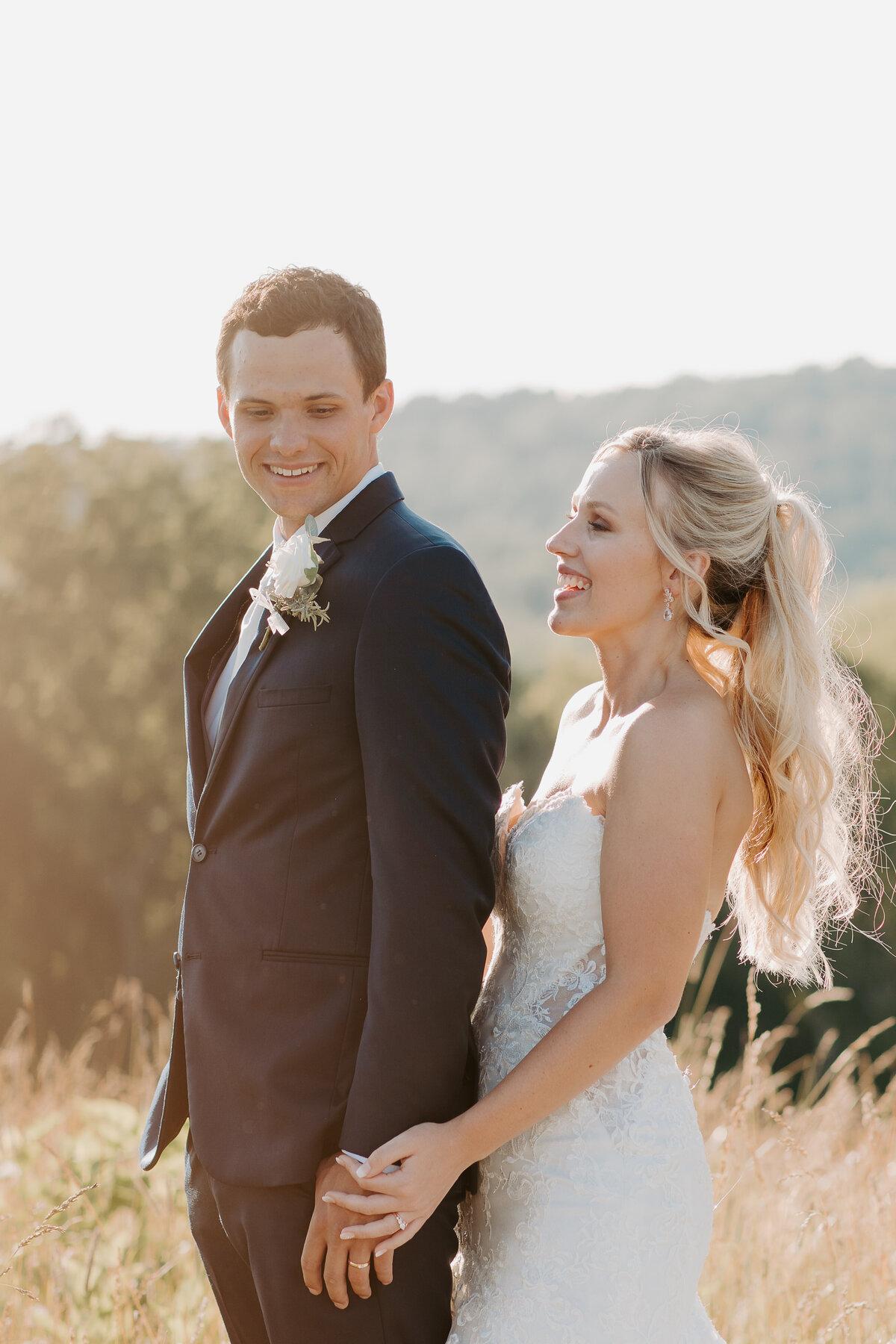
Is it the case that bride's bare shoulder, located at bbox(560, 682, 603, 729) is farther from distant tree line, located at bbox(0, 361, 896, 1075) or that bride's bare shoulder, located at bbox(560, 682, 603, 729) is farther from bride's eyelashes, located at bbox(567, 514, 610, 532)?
distant tree line, located at bbox(0, 361, 896, 1075)

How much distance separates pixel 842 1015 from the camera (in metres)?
16.9

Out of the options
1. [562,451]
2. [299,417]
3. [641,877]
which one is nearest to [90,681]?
[299,417]

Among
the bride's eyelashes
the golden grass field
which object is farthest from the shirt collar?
the golden grass field

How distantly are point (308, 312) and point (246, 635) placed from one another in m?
0.69

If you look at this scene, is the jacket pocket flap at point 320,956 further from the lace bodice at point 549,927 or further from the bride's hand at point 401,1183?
the lace bodice at point 549,927

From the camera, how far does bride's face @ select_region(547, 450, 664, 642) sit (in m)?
2.50

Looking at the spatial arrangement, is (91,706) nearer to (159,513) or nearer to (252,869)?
(159,513)

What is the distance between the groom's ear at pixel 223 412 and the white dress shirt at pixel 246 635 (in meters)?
0.21

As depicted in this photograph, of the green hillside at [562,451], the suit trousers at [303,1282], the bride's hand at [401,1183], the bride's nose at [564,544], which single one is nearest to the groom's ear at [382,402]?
the bride's nose at [564,544]

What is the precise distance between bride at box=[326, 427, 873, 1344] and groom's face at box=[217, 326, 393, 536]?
488 mm

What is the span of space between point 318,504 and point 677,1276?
65.5 inches

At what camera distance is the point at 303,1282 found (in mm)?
2049

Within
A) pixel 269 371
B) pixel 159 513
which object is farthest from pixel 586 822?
pixel 159 513

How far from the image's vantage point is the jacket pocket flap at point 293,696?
83.5 inches
